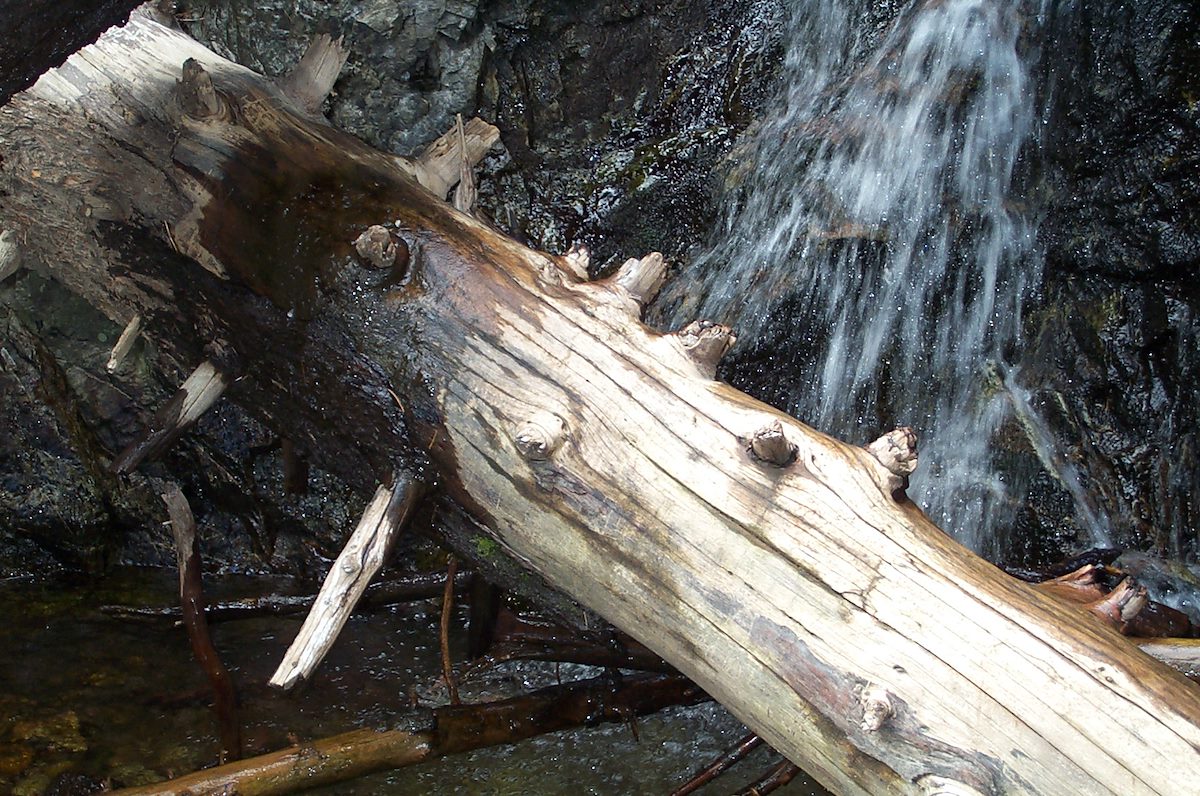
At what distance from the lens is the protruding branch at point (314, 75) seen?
3979mm

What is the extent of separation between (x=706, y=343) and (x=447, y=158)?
1.62 m

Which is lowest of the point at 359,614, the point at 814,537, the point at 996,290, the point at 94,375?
the point at 359,614

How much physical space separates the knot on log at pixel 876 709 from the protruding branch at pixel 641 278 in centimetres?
140

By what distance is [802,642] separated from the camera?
2.46 metres

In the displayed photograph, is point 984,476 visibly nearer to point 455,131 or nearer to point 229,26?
point 455,131

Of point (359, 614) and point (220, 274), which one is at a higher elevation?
point (220, 274)

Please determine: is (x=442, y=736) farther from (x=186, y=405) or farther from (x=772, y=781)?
(x=186, y=405)

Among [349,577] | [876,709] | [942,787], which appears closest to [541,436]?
[349,577]

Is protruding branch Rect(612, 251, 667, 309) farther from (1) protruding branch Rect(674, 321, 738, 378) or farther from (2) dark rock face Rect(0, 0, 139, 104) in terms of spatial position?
(2) dark rock face Rect(0, 0, 139, 104)

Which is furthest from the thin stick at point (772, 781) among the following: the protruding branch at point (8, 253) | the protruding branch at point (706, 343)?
the protruding branch at point (8, 253)

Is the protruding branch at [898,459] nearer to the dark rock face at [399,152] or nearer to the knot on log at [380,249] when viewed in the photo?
the knot on log at [380,249]

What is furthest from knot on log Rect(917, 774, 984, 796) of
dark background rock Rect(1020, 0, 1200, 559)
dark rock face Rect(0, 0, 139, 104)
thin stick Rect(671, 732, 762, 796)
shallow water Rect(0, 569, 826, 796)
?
dark background rock Rect(1020, 0, 1200, 559)

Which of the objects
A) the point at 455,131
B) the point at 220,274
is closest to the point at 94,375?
the point at 220,274

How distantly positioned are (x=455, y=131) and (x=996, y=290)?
2.67m
